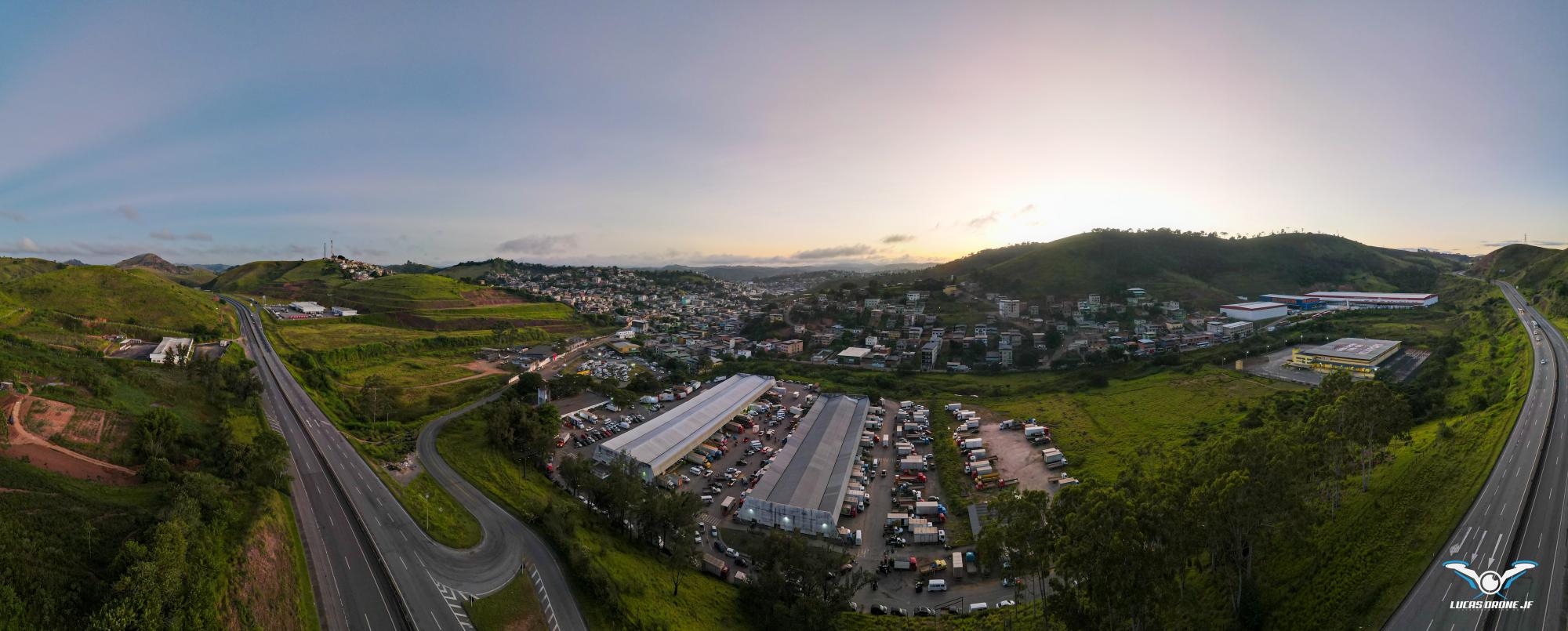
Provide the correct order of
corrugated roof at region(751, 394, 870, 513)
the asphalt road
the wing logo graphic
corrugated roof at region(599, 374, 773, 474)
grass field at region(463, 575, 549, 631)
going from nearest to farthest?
the asphalt road → the wing logo graphic → grass field at region(463, 575, 549, 631) → corrugated roof at region(751, 394, 870, 513) → corrugated roof at region(599, 374, 773, 474)

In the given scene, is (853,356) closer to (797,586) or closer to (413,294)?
(797,586)

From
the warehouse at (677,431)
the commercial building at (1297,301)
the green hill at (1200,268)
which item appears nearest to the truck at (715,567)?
the warehouse at (677,431)

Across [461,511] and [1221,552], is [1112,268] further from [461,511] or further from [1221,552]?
[461,511]

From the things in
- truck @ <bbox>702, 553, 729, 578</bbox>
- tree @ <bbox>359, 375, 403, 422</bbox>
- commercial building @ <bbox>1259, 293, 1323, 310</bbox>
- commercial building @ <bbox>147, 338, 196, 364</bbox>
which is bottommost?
truck @ <bbox>702, 553, 729, 578</bbox>

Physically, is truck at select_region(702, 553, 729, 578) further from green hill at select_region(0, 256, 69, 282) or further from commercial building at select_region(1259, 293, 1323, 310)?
commercial building at select_region(1259, 293, 1323, 310)

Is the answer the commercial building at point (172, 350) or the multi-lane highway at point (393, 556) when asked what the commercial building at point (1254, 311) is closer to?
the multi-lane highway at point (393, 556)

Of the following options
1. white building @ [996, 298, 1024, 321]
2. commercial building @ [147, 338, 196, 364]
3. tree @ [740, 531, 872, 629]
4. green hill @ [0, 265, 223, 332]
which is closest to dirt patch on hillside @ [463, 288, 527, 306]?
green hill @ [0, 265, 223, 332]
